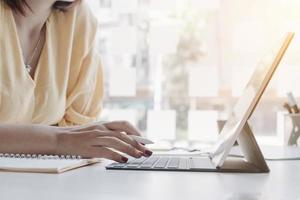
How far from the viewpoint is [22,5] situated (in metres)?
1.31

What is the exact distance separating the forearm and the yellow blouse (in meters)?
0.38

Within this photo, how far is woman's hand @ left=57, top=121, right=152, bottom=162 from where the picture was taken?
81cm

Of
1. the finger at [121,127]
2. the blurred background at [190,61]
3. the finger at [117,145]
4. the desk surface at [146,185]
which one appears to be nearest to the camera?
the desk surface at [146,185]

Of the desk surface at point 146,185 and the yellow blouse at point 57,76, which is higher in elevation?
the yellow blouse at point 57,76

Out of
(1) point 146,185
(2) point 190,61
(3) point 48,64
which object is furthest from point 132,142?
(2) point 190,61

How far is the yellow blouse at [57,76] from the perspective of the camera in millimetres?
1254

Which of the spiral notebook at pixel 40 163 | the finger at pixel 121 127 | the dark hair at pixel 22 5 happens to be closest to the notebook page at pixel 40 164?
the spiral notebook at pixel 40 163

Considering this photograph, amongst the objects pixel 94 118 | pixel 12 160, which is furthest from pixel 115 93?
pixel 12 160

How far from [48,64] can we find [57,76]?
0.20ft

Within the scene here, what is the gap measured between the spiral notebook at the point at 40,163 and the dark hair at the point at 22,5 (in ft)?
1.69

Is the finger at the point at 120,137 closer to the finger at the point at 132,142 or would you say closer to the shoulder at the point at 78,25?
the finger at the point at 132,142

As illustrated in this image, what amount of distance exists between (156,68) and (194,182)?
1151mm

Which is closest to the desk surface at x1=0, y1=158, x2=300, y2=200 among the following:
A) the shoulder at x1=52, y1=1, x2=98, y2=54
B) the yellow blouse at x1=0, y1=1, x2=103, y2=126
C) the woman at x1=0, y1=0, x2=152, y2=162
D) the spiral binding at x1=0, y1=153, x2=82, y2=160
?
the spiral binding at x1=0, y1=153, x2=82, y2=160

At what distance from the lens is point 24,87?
50.4 inches
